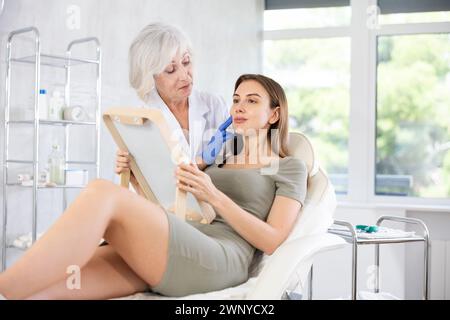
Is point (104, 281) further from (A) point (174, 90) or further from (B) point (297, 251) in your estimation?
(A) point (174, 90)

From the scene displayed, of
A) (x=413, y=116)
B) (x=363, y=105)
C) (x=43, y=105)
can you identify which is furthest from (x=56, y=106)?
(x=413, y=116)

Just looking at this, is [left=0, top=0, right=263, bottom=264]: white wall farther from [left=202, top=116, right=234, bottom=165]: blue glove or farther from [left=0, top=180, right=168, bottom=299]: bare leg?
[left=0, top=180, right=168, bottom=299]: bare leg

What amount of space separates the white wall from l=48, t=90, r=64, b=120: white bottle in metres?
0.11

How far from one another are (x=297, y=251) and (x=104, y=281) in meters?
0.53

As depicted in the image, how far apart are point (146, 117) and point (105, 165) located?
1.50 metres

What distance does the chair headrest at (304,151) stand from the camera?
2.12 metres

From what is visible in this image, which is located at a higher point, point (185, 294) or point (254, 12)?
point (254, 12)

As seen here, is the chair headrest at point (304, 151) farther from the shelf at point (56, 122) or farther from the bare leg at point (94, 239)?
the shelf at point (56, 122)

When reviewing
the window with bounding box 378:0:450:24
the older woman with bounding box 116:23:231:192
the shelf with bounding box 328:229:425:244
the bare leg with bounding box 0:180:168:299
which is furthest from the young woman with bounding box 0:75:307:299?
the window with bounding box 378:0:450:24

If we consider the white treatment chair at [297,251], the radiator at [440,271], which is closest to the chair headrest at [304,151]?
the white treatment chair at [297,251]

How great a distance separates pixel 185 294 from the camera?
1695 mm

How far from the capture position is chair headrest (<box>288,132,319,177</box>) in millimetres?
2117
